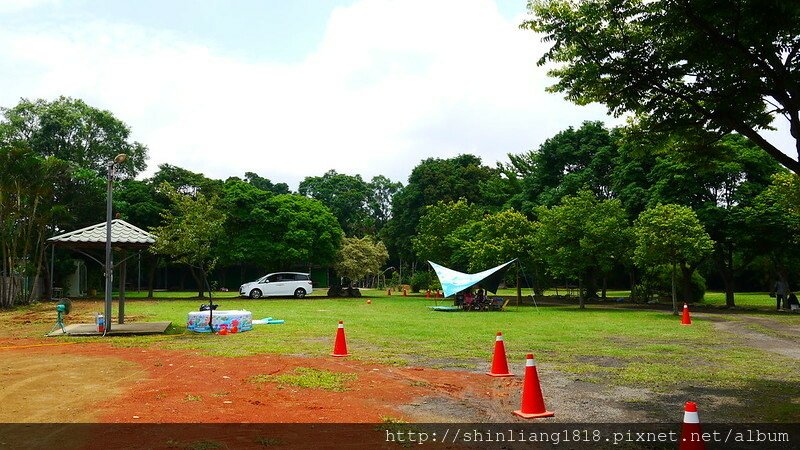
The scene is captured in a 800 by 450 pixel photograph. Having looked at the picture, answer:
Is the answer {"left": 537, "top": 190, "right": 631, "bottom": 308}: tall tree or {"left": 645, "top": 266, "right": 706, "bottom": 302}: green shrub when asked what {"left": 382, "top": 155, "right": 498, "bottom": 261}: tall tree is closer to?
{"left": 645, "top": 266, "right": 706, "bottom": 302}: green shrub

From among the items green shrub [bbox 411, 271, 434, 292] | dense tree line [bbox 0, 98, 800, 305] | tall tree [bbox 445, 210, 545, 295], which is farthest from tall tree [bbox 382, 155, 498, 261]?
tall tree [bbox 445, 210, 545, 295]

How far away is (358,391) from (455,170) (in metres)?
42.6

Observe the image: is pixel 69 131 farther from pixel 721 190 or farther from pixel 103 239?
pixel 721 190

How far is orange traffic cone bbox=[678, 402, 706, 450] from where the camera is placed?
3971mm

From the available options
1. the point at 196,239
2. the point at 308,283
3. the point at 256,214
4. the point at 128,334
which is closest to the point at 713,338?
the point at 128,334

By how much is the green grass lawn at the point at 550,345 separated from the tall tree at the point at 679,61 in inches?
140

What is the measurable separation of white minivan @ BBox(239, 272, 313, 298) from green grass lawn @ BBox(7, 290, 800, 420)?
A: 48.2 ft

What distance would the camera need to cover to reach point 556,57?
9.00 metres

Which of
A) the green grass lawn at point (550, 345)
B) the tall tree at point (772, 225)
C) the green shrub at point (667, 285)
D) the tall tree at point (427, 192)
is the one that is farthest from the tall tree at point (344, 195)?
the green grass lawn at point (550, 345)

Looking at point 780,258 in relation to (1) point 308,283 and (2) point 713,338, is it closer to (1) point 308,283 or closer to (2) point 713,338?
(2) point 713,338

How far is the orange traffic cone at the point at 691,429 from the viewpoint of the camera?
397cm

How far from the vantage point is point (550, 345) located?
1337 centimetres

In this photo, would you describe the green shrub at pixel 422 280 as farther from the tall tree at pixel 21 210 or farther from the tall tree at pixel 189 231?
the tall tree at pixel 21 210

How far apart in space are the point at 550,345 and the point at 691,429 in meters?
9.56
